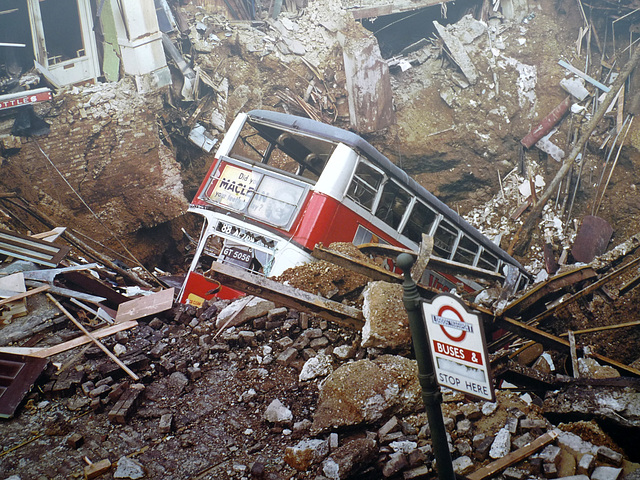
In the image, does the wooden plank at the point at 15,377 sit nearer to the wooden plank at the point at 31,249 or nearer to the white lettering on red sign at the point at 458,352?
the wooden plank at the point at 31,249

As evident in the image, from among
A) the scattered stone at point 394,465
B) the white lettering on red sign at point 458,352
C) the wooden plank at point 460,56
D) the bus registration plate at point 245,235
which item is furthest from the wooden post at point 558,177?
the white lettering on red sign at point 458,352

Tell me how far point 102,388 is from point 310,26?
11.0 meters

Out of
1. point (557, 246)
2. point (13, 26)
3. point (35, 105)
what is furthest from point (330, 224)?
point (13, 26)

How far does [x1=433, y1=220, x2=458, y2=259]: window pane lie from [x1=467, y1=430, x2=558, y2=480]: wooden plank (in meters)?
3.73

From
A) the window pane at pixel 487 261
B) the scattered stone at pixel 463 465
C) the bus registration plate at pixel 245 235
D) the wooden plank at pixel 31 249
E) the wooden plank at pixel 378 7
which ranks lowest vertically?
the window pane at pixel 487 261

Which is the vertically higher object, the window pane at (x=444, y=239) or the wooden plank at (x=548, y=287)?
A: the wooden plank at (x=548, y=287)

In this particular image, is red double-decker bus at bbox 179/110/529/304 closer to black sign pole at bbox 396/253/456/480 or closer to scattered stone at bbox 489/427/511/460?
scattered stone at bbox 489/427/511/460

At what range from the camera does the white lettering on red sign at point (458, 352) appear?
218cm

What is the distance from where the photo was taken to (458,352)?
7.32ft

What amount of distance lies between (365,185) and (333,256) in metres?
1.64

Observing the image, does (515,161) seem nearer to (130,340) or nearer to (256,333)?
(256,333)

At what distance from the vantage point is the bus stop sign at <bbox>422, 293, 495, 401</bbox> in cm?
215

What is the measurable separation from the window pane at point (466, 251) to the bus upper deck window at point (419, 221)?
27.4 inches

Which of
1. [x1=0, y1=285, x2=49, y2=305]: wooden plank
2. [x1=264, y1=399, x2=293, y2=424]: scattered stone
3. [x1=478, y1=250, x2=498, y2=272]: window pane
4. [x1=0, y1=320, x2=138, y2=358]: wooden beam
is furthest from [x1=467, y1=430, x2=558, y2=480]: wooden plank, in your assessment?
[x1=0, y1=285, x2=49, y2=305]: wooden plank
